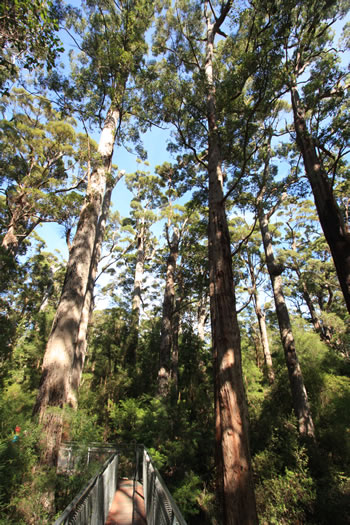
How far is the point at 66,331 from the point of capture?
4.74 m

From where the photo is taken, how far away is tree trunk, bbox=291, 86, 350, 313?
4121mm

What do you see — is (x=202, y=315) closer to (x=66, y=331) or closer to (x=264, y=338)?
(x=264, y=338)

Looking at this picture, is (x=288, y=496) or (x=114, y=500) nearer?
(x=114, y=500)

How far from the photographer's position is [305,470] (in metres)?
6.15

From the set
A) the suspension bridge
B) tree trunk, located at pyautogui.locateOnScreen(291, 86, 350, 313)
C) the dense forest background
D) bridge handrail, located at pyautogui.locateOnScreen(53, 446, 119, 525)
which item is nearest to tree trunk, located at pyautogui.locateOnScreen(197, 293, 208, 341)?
the dense forest background

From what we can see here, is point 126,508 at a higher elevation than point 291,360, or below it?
below

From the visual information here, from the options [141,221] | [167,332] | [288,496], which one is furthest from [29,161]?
[288,496]

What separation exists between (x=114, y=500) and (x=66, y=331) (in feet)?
13.4

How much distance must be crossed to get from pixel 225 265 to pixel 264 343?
1259 cm

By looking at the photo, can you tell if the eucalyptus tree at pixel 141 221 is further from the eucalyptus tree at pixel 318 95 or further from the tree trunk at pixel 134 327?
the eucalyptus tree at pixel 318 95

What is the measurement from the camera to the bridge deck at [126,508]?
4.32 metres

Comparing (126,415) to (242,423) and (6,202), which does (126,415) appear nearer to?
(242,423)

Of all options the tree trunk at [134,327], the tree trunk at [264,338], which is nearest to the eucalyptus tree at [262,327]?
the tree trunk at [264,338]

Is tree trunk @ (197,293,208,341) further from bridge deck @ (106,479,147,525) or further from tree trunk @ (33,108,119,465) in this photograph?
tree trunk @ (33,108,119,465)
